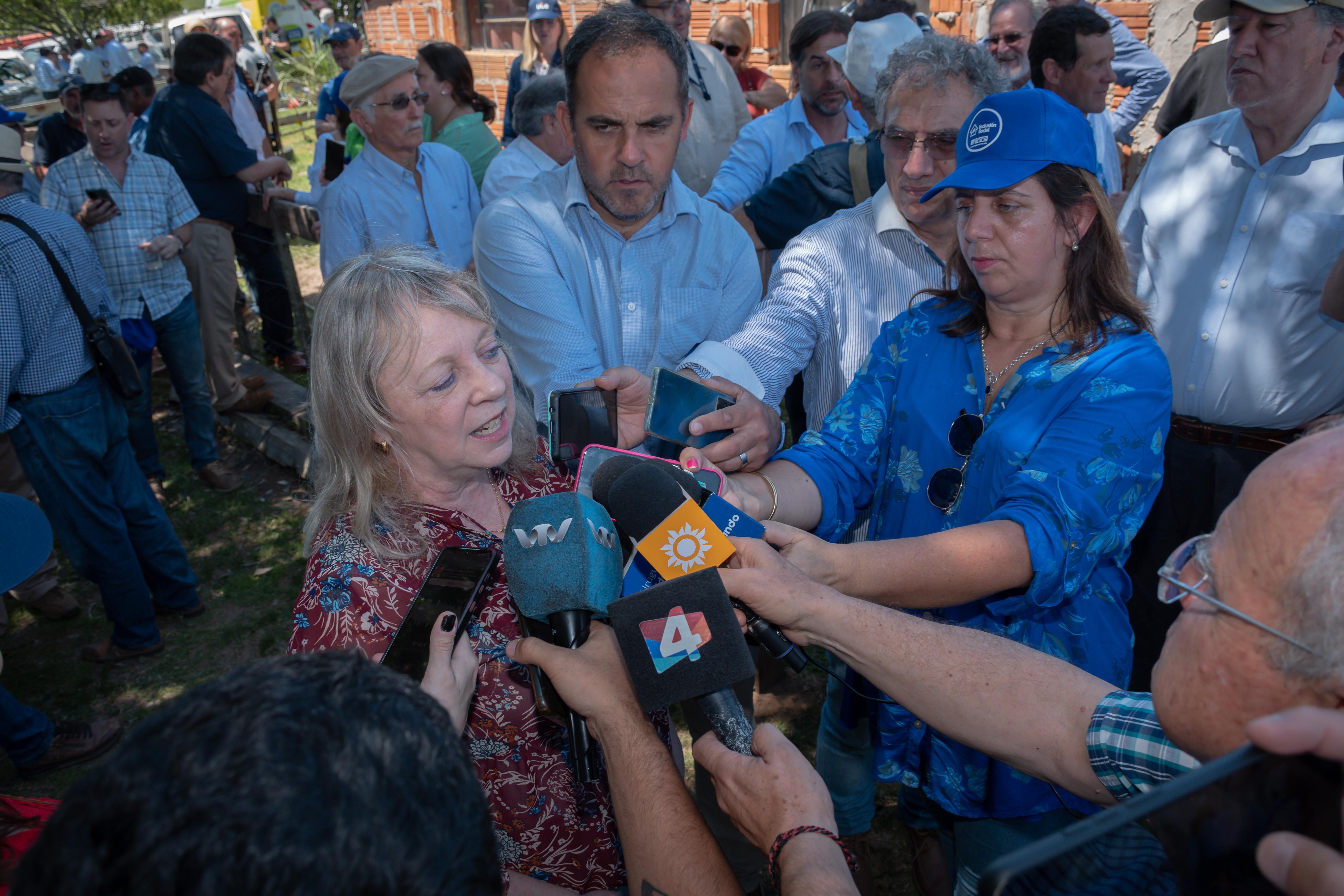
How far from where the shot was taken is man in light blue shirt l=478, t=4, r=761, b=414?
99.0 inches

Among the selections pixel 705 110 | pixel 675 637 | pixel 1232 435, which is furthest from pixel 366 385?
pixel 705 110

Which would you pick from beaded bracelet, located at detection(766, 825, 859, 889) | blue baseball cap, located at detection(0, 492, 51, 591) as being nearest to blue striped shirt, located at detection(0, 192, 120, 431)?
blue baseball cap, located at detection(0, 492, 51, 591)

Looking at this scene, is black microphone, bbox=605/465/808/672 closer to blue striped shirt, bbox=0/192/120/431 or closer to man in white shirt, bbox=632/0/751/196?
blue striped shirt, bbox=0/192/120/431

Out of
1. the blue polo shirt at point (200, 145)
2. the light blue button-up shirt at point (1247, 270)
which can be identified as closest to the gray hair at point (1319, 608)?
the light blue button-up shirt at point (1247, 270)

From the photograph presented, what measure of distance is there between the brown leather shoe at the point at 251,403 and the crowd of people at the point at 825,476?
2.20 metres

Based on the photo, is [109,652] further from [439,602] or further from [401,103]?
[439,602]

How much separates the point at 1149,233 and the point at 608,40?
2.44m

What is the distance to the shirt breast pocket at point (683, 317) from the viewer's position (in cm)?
278

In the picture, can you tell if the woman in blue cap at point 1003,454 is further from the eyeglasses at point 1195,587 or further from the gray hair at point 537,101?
the gray hair at point 537,101

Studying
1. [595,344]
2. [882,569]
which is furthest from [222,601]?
[882,569]

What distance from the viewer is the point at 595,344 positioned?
2.57 metres

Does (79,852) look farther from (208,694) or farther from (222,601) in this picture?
(222,601)

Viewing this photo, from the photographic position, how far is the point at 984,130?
2006 mm

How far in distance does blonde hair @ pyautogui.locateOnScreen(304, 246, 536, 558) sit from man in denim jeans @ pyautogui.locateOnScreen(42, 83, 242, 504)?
385 cm
